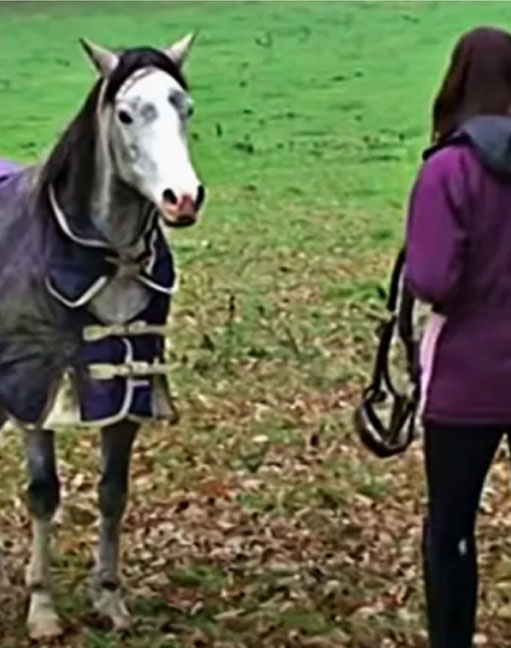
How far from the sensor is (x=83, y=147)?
5648mm

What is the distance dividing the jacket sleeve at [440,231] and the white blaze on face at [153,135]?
0.78 metres

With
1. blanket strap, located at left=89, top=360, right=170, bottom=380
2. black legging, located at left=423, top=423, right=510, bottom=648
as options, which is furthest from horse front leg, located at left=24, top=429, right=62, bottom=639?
black legging, located at left=423, top=423, right=510, bottom=648

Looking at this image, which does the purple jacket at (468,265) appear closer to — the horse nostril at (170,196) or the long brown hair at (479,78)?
the long brown hair at (479,78)

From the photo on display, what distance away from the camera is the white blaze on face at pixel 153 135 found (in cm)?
525

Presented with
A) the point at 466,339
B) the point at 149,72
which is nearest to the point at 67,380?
the point at 149,72

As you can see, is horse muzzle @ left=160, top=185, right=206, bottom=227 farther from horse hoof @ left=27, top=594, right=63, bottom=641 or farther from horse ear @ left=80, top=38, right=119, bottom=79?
horse hoof @ left=27, top=594, right=63, bottom=641

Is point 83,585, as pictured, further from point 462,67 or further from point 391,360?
point 462,67

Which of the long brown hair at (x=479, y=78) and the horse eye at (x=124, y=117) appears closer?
the long brown hair at (x=479, y=78)

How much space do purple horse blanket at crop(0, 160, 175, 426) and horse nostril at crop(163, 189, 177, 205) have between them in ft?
1.73

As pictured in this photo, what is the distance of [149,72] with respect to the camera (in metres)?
5.43

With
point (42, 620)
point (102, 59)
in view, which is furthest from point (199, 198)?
point (42, 620)

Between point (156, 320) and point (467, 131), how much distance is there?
60.8 inches

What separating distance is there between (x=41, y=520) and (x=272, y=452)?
7.38 feet

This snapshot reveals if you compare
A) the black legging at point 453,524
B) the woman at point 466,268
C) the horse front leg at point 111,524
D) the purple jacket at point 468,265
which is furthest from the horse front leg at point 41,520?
the purple jacket at point 468,265
